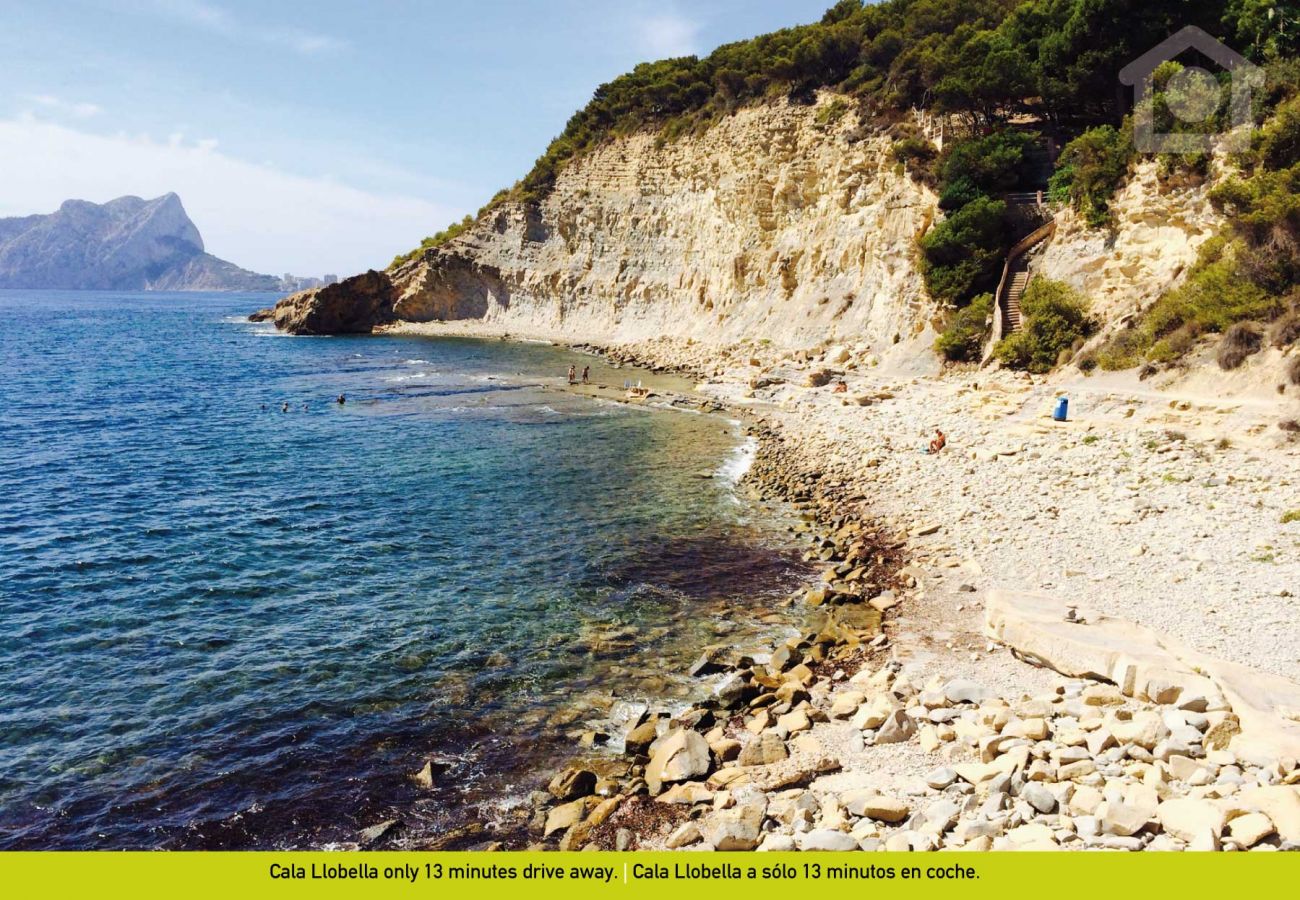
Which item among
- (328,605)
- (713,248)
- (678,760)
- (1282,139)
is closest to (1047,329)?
(1282,139)

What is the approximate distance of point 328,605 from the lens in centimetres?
1595

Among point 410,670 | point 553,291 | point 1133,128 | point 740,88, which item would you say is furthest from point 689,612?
point 553,291

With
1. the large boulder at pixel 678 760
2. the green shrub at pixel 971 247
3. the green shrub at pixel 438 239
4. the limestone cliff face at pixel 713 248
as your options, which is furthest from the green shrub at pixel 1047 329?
the green shrub at pixel 438 239

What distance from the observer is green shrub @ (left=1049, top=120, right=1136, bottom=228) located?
29844mm

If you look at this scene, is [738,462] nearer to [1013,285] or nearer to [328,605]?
[328,605]

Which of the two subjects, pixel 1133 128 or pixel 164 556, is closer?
pixel 164 556

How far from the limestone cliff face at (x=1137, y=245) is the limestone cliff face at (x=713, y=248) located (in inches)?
286

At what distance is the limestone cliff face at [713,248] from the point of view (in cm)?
4316

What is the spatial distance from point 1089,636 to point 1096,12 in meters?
37.2

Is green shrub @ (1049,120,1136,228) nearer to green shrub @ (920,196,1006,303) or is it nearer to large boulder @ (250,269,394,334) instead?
green shrub @ (920,196,1006,303)

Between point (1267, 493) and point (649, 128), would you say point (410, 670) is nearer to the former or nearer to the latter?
point (1267, 493)

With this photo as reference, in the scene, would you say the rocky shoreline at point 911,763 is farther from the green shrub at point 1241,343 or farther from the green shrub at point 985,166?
the green shrub at point 985,166

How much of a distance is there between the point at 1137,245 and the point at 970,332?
22.5 feet

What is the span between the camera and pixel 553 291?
76.9 metres
